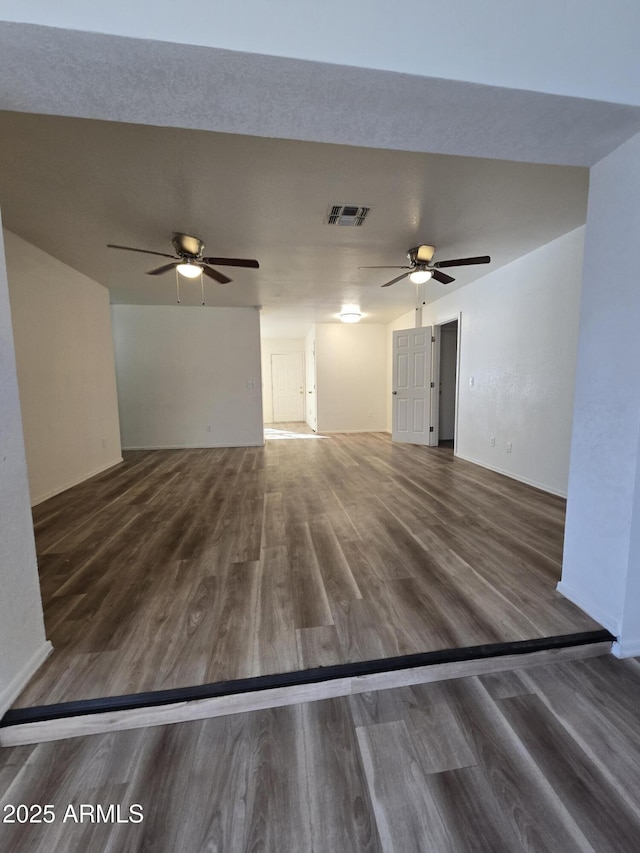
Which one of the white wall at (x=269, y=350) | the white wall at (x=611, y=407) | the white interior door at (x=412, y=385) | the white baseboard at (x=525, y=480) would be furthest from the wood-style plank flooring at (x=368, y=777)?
the white wall at (x=269, y=350)

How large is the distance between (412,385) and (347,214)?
3779mm

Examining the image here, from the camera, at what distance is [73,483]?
3.88 m

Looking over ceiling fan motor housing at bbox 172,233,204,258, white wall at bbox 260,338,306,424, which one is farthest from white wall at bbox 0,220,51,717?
white wall at bbox 260,338,306,424

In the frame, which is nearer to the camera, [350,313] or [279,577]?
[279,577]

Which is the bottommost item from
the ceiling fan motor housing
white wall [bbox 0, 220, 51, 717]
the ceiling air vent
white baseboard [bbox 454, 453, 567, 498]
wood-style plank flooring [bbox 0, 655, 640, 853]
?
wood-style plank flooring [bbox 0, 655, 640, 853]

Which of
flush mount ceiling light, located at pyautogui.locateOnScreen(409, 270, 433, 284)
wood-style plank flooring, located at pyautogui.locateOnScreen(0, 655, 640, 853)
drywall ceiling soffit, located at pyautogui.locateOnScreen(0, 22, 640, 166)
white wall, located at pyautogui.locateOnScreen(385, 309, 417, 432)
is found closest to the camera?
wood-style plank flooring, located at pyautogui.locateOnScreen(0, 655, 640, 853)

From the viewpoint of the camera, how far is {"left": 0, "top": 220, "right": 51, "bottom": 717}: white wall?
1.21 meters

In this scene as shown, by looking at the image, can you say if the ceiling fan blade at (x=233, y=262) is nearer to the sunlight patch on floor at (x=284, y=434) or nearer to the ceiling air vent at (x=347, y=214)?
the ceiling air vent at (x=347, y=214)

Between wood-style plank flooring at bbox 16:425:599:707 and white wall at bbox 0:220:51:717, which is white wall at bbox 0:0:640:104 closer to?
white wall at bbox 0:220:51:717

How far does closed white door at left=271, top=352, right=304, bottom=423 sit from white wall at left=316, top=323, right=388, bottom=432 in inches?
89.4

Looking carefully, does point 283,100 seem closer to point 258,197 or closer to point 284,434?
point 258,197

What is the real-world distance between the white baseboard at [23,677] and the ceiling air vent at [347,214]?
308 centimetres

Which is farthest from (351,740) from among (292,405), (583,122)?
(292,405)

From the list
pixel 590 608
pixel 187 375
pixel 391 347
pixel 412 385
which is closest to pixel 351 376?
pixel 391 347
